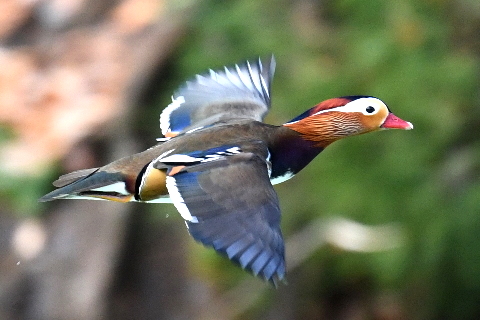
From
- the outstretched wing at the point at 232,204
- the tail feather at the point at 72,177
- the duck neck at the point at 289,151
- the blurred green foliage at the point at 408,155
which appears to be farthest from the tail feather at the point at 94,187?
the blurred green foliage at the point at 408,155

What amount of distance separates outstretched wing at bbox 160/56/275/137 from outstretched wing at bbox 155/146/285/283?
44cm

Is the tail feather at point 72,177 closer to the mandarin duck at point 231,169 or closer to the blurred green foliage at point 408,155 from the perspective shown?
the mandarin duck at point 231,169

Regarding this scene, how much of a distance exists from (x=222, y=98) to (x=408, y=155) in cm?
102

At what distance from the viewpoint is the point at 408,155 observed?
3336mm

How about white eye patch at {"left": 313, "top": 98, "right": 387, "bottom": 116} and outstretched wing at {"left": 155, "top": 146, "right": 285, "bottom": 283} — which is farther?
white eye patch at {"left": 313, "top": 98, "right": 387, "bottom": 116}

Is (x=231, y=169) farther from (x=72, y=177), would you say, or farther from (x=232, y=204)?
(x=72, y=177)

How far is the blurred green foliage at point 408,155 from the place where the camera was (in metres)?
3.34

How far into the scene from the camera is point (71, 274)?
3.79m

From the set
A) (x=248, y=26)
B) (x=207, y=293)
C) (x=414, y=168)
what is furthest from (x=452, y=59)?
(x=207, y=293)

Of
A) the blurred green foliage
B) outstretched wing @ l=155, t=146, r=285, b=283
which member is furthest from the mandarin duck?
the blurred green foliage

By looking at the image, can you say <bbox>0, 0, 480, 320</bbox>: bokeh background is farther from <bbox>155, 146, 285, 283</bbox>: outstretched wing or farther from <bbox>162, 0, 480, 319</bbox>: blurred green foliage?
<bbox>155, 146, 285, 283</bbox>: outstretched wing

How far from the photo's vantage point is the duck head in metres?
2.13

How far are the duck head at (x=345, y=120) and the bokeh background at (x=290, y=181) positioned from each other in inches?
44.8

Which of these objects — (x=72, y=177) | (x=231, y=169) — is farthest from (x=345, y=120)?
(x=72, y=177)
